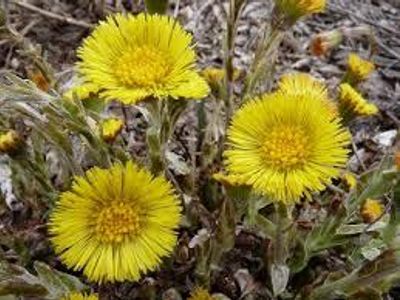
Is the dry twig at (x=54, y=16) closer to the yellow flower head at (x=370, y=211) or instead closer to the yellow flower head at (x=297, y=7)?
the yellow flower head at (x=297, y=7)

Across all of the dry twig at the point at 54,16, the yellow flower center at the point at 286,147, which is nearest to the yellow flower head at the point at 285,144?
the yellow flower center at the point at 286,147

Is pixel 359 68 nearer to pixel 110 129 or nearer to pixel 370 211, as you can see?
pixel 370 211

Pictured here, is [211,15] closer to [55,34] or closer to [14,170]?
[55,34]

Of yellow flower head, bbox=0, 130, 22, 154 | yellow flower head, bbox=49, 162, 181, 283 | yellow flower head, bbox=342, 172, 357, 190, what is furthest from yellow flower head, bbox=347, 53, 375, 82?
yellow flower head, bbox=0, 130, 22, 154

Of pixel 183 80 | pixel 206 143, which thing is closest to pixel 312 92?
pixel 206 143

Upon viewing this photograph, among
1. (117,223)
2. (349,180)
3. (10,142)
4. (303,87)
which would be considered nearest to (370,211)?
(349,180)
